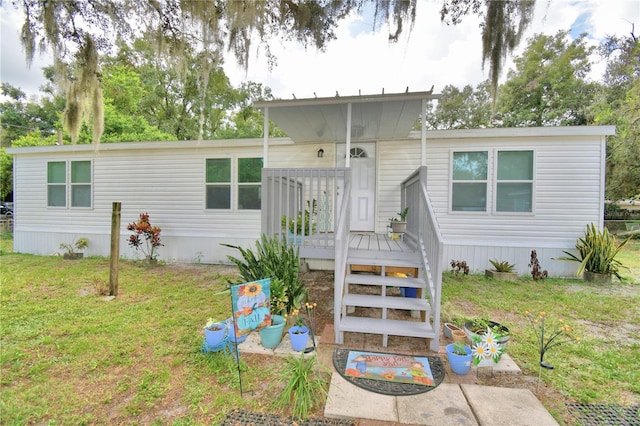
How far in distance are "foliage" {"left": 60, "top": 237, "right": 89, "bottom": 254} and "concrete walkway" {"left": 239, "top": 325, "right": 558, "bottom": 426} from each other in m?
8.01

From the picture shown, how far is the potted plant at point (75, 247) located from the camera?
7.11 m

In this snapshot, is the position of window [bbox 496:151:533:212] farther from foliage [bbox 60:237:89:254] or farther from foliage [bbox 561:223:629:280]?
foliage [bbox 60:237:89:254]

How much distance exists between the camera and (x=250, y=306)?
2.41m

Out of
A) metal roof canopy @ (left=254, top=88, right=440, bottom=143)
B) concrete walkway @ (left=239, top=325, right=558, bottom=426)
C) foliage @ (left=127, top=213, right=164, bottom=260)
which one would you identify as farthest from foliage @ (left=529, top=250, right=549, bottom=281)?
foliage @ (left=127, top=213, right=164, bottom=260)

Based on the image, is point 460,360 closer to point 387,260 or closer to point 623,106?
point 387,260

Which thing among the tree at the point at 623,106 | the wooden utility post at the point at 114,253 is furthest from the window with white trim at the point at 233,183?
the tree at the point at 623,106

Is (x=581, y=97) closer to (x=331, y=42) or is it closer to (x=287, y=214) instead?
(x=331, y=42)

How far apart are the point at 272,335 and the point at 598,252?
6.44 metres

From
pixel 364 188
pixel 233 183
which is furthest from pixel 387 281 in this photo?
pixel 233 183

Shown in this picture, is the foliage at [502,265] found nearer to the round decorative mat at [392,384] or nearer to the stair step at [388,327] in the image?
the stair step at [388,327]

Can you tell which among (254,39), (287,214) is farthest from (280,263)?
(254,39)

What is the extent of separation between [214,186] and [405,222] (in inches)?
187

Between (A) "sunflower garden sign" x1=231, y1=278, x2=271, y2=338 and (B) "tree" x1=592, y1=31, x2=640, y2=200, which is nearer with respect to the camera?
(A) "sunflower garden sign" x1=231, y1=278, x2=271, y2=338

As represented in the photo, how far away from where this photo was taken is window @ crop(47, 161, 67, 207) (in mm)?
7453
